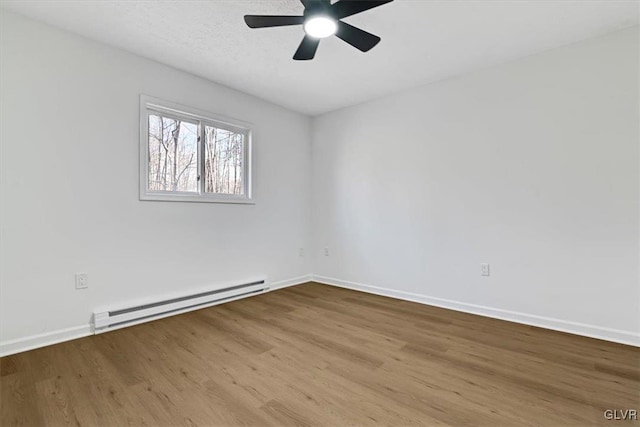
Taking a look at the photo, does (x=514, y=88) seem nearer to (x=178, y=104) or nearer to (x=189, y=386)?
(x=178, y=104)

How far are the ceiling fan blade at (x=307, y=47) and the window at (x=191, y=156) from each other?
1553 mm

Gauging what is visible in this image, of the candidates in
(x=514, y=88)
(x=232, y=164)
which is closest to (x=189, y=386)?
(x=232, y=164)

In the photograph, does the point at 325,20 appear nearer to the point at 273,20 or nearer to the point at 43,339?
the point at 273,20

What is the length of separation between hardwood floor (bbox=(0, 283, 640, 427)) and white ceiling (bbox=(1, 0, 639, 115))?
251 cm

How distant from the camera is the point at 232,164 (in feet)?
12.1

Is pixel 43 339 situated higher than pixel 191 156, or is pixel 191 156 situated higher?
pixel 191 156

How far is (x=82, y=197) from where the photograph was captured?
2.45 metres

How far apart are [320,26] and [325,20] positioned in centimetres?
6

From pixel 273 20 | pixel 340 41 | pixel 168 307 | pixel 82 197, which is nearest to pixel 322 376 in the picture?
pixel 168 307

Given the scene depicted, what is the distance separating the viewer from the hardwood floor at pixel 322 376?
150 centimetres

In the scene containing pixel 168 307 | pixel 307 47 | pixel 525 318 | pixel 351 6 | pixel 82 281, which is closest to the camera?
pixel 351 6

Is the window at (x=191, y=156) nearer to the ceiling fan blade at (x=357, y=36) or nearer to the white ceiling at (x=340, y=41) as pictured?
the white ceiling at (x=340, y=41)

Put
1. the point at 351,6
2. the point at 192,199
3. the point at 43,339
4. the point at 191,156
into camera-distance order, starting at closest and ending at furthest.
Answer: the point at 351,6
the point at 43,339
the point at 192,199
the point at 191,156

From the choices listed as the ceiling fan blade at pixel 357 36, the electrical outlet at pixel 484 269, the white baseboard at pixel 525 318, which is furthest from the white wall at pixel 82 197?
the electrical outlet at pixel 484 269
